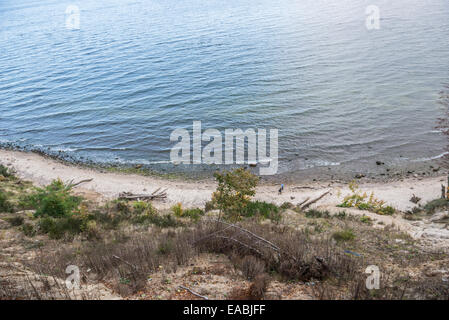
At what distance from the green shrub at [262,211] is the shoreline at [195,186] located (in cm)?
286

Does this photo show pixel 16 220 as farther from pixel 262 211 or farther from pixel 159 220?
pixel 262 211

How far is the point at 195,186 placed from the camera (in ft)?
70.8

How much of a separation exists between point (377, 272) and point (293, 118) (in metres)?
21.9

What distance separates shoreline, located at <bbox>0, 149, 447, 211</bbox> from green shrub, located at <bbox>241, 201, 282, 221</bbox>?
2.86 meters

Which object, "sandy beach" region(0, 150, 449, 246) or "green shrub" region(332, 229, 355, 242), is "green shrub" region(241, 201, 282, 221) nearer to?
"sandy beach" region(0, 150, 449, 246)

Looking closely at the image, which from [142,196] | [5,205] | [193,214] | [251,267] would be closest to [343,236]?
[251,267]

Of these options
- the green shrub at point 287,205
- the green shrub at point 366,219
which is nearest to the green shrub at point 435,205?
the green shrub at point 366,219

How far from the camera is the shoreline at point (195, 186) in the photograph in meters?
18.5

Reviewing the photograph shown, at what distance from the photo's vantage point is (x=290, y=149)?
24.7m

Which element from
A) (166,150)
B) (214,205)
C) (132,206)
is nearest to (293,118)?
(166,150)

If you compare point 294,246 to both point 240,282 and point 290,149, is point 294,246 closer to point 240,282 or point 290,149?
point 240,282

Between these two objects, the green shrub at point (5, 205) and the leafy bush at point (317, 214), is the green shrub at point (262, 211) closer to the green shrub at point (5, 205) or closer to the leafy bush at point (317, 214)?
the leafy bush at point (317, 214)

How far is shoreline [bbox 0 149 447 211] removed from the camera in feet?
60.7

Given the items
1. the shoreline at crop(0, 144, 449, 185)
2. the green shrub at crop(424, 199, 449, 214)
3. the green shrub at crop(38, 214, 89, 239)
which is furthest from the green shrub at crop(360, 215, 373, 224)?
the green shrub at crop(38, 214, 89, 239)
